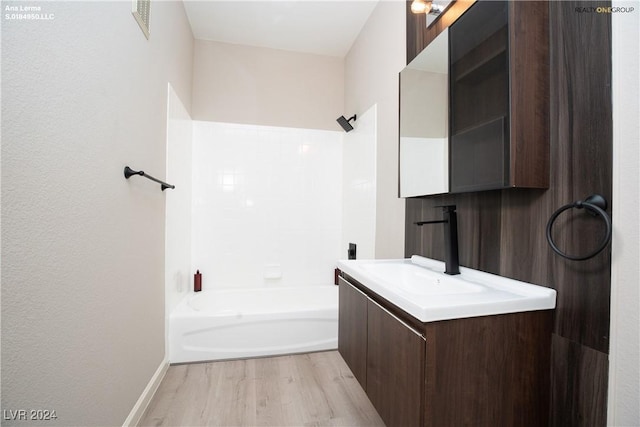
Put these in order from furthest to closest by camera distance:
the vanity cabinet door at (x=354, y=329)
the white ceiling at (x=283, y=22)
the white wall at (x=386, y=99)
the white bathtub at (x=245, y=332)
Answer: the white ceiling at (x=283, y=22) → the white bathtub at (x=245, y=332) → the white wall at (x=386, y=99) → the vanity cabinet door at (x=354, y=329)

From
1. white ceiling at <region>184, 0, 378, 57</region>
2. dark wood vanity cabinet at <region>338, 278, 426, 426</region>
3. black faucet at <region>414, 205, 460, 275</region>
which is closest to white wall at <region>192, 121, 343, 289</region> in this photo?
A: white ceiling at <region>184, 0, 378, 57</region>

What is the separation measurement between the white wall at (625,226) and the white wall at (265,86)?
2373 millimetres

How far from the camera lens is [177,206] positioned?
2193 millimetres

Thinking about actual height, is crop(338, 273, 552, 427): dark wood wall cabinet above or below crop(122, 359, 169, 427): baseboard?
above

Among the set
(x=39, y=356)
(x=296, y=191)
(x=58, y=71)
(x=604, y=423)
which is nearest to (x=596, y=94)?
(x=604, y=423)

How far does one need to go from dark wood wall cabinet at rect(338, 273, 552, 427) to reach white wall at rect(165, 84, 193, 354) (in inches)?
64.9

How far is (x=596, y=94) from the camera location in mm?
847

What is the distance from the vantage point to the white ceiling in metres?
2.19

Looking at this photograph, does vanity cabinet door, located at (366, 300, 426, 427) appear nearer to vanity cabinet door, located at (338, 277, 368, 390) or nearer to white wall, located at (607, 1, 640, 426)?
vanity cabinet door, located at (338, 277, 368, 390)

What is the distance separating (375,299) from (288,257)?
5.94ft

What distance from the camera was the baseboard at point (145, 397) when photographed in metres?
1.34

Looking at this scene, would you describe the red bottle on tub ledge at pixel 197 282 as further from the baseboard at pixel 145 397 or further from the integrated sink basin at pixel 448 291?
the integrated sink basin at pixel 448 291

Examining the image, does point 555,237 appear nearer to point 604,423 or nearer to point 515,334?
point 515,334

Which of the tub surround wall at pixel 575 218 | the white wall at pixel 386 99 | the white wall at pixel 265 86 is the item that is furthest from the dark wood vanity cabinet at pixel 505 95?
the white wall at pixel 265 86
